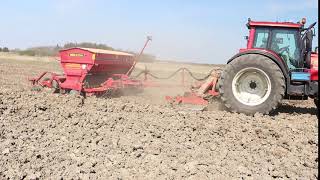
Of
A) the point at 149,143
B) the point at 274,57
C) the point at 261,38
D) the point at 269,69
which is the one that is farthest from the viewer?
the point at 261,38

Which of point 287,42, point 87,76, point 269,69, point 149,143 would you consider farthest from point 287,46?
point 87,76

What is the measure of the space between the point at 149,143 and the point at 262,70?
3357 mm

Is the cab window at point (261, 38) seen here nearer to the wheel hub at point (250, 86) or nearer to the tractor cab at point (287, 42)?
the tractor cab at point (287, 42)

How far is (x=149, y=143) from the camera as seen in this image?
5668mm

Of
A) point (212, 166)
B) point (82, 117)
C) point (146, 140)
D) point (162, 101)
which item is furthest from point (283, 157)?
point (162, 101)

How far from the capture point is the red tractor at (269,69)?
815 centimetres

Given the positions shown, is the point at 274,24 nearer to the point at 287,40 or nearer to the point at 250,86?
the point at 287,40

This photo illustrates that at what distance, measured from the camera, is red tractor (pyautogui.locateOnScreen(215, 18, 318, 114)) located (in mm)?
8148

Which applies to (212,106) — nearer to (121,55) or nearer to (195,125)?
(195,125)

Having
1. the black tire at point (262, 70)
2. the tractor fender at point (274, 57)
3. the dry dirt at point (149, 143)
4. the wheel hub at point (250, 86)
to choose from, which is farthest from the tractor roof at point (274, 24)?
the dry dirt at point (149, 143)

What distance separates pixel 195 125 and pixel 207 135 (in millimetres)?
547

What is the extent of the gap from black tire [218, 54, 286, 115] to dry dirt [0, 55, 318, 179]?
264 mm

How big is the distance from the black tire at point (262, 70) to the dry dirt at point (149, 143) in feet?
0.87

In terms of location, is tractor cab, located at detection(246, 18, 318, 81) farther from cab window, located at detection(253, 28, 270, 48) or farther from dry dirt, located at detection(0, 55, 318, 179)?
dry dirt, located at detection(0, 55, 318, 179)
